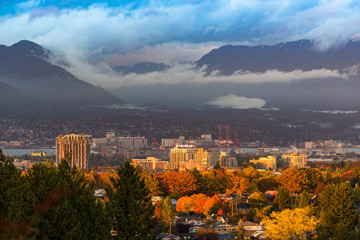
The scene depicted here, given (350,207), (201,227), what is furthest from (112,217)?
(350,207)

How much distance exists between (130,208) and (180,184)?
51.6 metres

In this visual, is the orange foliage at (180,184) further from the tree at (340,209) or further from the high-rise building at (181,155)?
the high-rise building at (181,155)

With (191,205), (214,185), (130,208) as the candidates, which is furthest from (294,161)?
(130,208)

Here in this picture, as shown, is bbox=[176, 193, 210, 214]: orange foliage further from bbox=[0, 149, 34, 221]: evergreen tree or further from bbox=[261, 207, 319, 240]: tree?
bbox=[0, 149, 34, 221]: evergreen tree

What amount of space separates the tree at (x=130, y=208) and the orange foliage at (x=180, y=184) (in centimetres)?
4889

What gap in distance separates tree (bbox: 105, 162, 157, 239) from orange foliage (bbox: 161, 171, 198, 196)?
4889cm

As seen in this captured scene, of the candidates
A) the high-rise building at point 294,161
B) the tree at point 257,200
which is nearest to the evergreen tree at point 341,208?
the tree at point 257,200

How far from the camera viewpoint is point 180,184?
Result: 7606 cm

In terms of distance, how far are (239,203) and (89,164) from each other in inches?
3909

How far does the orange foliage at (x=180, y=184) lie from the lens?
245ft

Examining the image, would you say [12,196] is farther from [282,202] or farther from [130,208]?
[282,202]

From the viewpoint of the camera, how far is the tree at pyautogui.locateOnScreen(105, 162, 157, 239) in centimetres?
2452

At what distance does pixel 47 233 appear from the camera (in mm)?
21375

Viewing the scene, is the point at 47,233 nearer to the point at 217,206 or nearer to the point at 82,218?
the point at 82,218
